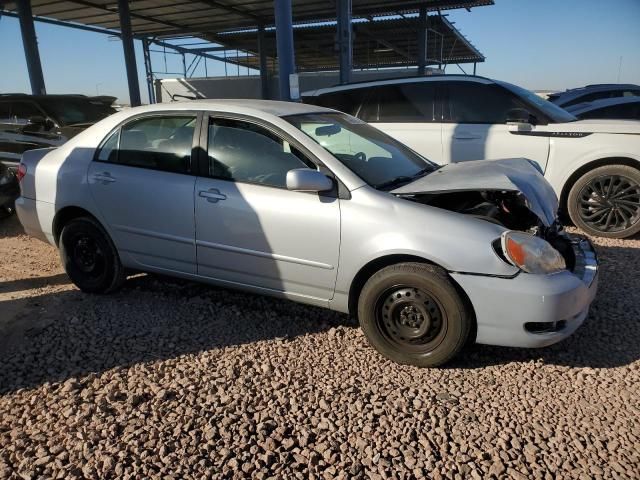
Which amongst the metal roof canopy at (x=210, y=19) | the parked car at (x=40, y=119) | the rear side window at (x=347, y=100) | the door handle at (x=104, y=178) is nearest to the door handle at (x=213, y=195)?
the door handle at (x=104, y=178)

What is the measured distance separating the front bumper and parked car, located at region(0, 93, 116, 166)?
6.88m

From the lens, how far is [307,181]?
304cm

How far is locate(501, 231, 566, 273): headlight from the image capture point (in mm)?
2785

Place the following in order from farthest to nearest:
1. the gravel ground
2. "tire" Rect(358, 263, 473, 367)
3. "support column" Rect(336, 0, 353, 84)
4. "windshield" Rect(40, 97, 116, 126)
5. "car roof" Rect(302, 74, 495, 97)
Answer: "support column" Rect(336, 0, 353, 84) → "windshield" Rect(40, 97, 116, 126) → "car roof" Rect(302, 74, 495, 97) → "tire" Rect(358, 263, 473, 367) → the gravel ground

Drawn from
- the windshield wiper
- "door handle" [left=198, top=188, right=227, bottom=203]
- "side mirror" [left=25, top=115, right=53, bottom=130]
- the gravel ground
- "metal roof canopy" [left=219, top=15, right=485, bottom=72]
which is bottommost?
the gravel ground

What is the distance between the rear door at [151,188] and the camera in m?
3.63

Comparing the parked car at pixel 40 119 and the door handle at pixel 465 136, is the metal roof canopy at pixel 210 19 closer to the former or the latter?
the parked car at pixel 40 119

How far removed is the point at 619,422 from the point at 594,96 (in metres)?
12.1

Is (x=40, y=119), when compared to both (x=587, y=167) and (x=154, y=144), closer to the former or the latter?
(x=154, y=144)

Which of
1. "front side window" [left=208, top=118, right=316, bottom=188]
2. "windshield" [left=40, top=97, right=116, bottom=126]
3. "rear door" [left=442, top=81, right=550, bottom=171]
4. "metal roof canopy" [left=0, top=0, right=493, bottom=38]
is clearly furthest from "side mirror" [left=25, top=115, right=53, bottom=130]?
"metal roof canopy" [left=0, top=0, right=493, bottom=38]

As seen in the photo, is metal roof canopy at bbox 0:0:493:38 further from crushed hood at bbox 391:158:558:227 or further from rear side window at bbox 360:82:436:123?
crushed hood at bbox 391:158:558:227

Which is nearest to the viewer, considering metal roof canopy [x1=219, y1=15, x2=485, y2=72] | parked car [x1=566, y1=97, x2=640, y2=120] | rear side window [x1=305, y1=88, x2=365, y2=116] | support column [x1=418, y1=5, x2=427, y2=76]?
rear side window [x1=305, y1=88, x2=365, y2=116]

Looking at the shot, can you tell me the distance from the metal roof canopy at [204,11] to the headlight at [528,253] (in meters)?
15.2

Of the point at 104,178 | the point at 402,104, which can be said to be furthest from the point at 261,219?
the point at 402,104
